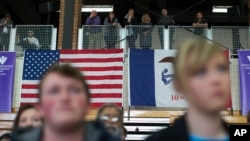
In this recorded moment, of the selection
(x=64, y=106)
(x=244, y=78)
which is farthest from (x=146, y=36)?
(x=64, y=106)

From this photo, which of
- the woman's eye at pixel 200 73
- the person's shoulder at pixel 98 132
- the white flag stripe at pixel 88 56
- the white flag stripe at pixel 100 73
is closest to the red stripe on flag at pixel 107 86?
the white flag stripe at pixel 100 73

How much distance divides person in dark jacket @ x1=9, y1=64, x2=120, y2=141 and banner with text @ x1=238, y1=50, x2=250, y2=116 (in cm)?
1009

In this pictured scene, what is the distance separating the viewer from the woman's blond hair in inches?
59.2

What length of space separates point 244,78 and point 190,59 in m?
10.3

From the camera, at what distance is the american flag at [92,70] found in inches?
445

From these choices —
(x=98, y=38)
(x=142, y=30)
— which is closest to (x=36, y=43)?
(x=98, y=38)

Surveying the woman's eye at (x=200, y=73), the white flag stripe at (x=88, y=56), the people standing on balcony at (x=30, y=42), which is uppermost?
the people standing on balcony at (x=30, y=42)

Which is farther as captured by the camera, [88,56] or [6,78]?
[6,78]

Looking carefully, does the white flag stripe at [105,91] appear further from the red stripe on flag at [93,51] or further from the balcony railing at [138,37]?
the balcony railing at [138,37]

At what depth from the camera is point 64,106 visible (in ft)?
5.04

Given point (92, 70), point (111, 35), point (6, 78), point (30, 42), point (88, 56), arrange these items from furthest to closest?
1. point (30, 42)
2. point (111, 35)
3. point (6, 78)
4. point (88, 56)
5. point (92, 70)

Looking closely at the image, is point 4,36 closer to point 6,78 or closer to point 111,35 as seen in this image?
point 6,78

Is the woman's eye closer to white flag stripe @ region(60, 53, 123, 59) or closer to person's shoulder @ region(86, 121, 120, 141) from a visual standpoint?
person's shoulder @ region(86, 121, 120, 141)

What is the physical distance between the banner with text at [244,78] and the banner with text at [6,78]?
20.8 feet
